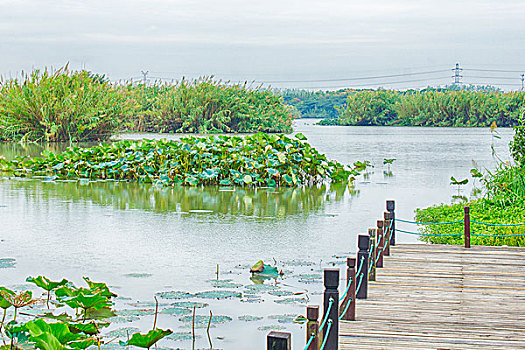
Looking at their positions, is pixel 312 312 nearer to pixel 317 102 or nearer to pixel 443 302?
pixel 443 302

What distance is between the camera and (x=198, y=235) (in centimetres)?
719

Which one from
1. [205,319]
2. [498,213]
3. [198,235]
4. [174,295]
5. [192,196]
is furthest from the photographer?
[192,196]

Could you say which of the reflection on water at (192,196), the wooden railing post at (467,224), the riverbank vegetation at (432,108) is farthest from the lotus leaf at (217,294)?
the riverbank vegetation at (432,108)

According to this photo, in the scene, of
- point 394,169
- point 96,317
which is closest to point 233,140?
point 394,169

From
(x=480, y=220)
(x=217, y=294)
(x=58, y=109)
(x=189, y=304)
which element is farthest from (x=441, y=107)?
(x=189, y=304)

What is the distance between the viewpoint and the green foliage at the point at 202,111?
26219 mm

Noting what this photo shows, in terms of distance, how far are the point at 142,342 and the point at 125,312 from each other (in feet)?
4.85

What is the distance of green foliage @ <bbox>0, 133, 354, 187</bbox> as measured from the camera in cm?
1146

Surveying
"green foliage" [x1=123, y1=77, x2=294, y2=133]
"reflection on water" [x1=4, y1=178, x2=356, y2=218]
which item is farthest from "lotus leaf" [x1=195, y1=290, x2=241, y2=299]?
"green foliage" [x1=123, y1=77, x2=294, y2=133]

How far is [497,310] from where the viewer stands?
425 cm

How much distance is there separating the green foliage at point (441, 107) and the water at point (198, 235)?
2657 centimetres

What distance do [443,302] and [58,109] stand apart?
16.0m

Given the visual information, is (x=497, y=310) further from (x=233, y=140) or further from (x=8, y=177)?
(x=8, y=177)

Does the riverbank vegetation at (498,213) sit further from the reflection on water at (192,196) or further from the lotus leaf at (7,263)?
the lotus leaf at (7,263)
